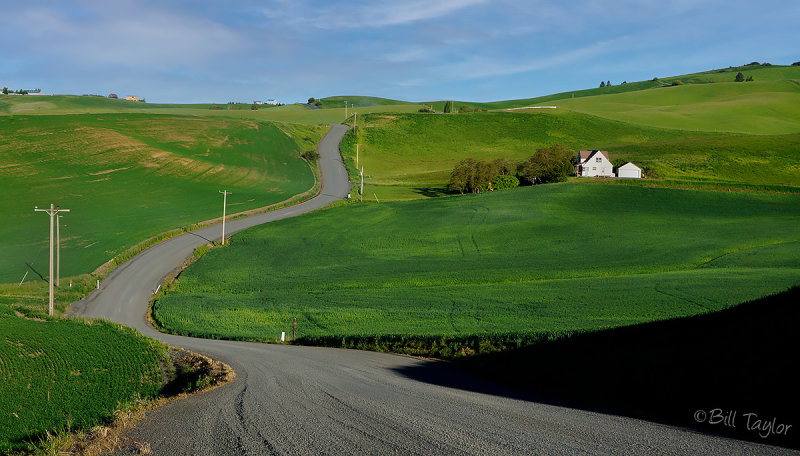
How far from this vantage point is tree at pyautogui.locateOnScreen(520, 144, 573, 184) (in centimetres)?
8781

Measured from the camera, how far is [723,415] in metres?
12.0

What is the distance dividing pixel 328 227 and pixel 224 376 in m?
49.1

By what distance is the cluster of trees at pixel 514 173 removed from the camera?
88.1m

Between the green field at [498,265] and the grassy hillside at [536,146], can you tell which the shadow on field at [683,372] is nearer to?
the green field at [498,265]

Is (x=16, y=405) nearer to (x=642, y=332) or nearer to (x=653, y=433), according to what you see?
(x=653, y=433)

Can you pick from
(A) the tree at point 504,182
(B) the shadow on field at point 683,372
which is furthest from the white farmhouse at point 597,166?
(B) the shadow on field at point 683,372

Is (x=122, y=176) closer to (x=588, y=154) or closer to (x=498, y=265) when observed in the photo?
(x=498, y=265)

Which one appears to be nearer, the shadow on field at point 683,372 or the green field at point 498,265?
the shadow on field at point 683,372

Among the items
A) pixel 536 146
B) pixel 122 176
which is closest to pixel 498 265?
pixel 122 176

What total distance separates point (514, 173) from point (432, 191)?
13.2m

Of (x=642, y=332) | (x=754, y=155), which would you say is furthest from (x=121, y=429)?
(x=754, y=155)

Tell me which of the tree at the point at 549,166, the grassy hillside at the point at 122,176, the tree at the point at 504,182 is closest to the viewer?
the grassy hillside at the point at 122,176

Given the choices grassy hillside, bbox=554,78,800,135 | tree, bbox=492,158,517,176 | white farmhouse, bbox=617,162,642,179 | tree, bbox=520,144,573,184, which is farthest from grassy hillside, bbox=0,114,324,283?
grassy hillside, bbox=554,78,800,135

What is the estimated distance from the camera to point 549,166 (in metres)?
88.1
